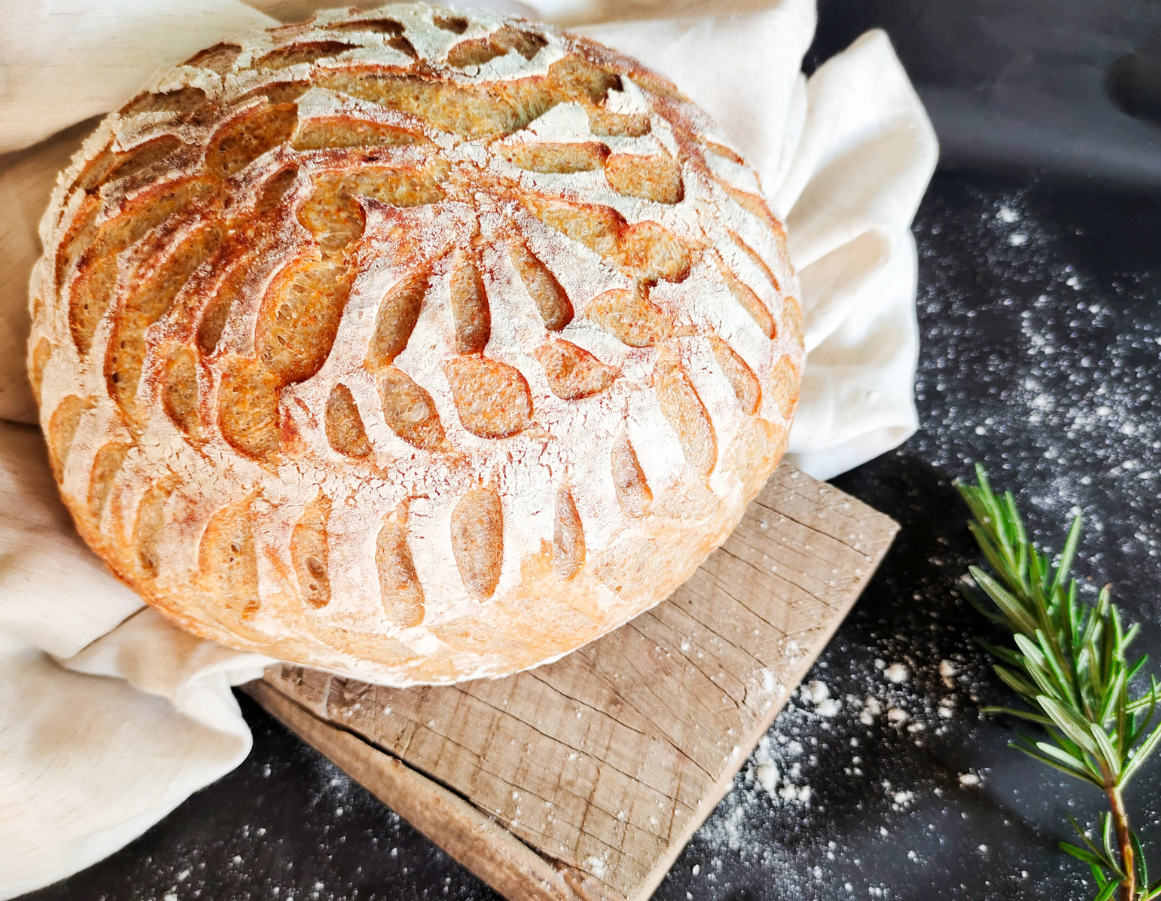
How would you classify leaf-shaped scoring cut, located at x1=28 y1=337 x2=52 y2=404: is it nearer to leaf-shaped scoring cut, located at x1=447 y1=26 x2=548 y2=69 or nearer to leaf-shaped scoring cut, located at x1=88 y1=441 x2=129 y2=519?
leaf-shaped scoring cut, located at x1=88 y1=441 x2=129 y2=519

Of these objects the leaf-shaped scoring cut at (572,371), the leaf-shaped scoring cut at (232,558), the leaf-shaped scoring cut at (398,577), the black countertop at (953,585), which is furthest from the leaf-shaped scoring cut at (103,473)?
the black countertop at (953,585)

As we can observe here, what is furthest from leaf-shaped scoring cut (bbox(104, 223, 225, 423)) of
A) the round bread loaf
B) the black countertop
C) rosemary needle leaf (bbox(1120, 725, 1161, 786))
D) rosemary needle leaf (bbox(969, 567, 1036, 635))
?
rosemary needle leaf (bbox(1120, 725, 1161, 786))

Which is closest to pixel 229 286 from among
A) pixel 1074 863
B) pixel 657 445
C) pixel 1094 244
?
pixel 657 445

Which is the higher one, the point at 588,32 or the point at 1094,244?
the point at 588,32

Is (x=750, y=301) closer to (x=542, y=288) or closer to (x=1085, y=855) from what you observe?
(x=542, y=288)

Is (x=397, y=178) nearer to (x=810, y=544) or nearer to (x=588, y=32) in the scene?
(x=588, y=32)

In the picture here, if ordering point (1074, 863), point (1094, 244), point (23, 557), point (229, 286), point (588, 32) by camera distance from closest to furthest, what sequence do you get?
1. point (229, 286)
2. point (23, 557)
3. point (1074, 863)
4. point (588, 32)
5. point (1094, 244)

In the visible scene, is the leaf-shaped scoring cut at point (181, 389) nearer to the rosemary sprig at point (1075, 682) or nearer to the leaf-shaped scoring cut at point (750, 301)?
the leaf-shaped scoring cut at point (750, 301)
